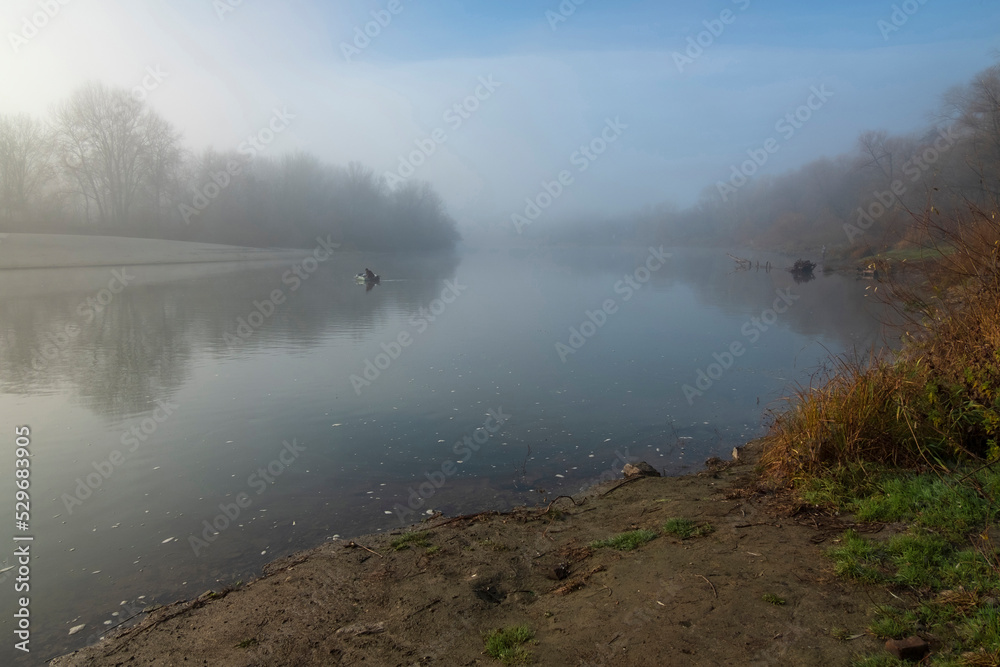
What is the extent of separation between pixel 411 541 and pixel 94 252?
48.0 meters

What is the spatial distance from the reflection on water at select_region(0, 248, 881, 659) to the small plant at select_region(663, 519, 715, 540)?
2.12 metres

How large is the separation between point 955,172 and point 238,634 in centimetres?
5744

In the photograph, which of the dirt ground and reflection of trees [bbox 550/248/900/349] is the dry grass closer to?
the dirt ground

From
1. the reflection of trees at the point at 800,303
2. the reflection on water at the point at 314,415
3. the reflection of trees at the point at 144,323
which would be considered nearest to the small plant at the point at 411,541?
the reflection on water at the point at 314,415

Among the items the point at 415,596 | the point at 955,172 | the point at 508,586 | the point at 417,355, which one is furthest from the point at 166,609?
the point at 955,172

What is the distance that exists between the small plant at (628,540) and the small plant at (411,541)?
4.82ft

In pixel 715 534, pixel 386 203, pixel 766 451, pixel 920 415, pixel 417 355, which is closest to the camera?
pixel 715 534

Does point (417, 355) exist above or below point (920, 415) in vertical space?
above

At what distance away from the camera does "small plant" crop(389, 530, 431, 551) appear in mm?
5277

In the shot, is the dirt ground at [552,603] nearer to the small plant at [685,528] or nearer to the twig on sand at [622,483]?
the small plant at [685,528]

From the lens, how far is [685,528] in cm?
487

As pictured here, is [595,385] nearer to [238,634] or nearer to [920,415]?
[920,415]

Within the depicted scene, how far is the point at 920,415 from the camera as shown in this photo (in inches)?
213

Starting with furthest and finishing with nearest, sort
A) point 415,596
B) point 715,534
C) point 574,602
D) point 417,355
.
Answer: point 417,355 < point 715,534 < point 415,596 < point 574,602
